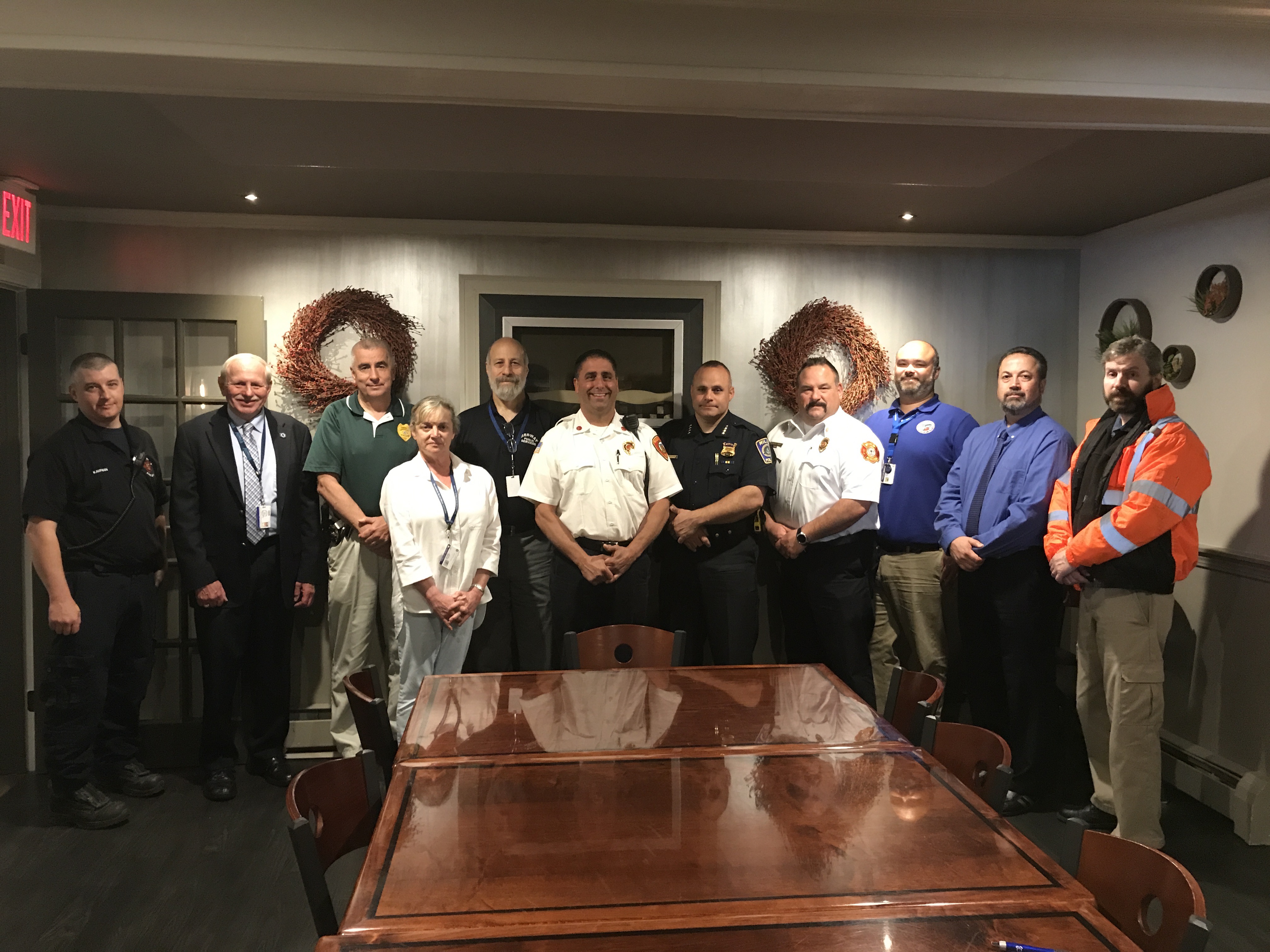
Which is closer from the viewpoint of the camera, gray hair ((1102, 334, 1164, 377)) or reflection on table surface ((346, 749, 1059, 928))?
reflection on table surface ((346, 749, 1059, 928))

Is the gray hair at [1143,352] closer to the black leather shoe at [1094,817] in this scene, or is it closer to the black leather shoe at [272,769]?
the black leather shoe at [1094,817]

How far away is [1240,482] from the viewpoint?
369 centimetres

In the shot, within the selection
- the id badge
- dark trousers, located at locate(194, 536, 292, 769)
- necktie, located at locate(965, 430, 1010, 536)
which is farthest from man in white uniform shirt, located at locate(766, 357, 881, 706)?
dark trousers, located at locate(194, 536, 292, 769)

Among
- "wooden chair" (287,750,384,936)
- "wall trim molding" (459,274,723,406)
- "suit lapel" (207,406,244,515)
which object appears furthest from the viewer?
"wall trim molding" (459,274,723,406)

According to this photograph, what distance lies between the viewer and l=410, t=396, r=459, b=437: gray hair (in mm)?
3438

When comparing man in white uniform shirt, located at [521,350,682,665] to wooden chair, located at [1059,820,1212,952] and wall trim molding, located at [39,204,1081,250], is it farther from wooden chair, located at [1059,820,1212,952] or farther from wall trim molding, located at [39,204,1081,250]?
wooden chair, located at [1059,820,1212,952]

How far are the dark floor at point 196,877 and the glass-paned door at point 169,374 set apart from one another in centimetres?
52

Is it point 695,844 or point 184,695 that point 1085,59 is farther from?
point 184,695

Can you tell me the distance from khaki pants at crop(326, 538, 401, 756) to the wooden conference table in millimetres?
1762

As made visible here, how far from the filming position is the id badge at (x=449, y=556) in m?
3.45

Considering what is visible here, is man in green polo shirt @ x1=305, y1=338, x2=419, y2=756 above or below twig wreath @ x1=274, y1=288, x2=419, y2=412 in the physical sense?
below

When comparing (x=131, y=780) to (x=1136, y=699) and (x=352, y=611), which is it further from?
(x=1136, y=699)

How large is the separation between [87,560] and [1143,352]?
13.2 ft

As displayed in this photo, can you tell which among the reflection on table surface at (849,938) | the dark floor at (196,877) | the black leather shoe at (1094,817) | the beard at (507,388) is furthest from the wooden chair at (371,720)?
the black leather shoe at (1094,817)
